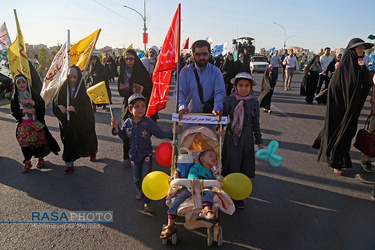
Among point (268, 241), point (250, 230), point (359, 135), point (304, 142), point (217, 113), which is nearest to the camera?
point (268, 241)

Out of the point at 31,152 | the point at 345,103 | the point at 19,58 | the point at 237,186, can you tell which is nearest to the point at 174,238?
the point at 237,186

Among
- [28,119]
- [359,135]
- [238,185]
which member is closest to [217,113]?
[238,185]

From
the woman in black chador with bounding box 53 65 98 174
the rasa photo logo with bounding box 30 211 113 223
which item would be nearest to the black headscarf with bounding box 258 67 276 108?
the woman in black chador with bounding box 53 65 98 174

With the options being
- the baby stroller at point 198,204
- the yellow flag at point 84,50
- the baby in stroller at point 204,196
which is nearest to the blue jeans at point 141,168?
the baby stroller at point 198,204

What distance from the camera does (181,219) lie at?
3385 millimetres

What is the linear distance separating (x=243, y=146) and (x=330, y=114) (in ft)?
6.98

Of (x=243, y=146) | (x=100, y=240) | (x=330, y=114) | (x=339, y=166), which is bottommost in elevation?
(x=100, y=240)

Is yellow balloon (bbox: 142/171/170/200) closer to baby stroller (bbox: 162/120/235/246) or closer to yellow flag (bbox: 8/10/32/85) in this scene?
baby stroller (bbox: 162/120/235/246)

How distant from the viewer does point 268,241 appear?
298 cm

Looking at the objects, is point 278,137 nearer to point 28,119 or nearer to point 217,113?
point 217,113

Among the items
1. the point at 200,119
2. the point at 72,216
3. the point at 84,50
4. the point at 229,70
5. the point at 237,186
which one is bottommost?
the point at 72,216

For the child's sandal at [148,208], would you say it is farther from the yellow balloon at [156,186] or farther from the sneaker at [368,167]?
the sneaker at [368,167]

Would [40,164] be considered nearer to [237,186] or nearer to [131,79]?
[131,79]

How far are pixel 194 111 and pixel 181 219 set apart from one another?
154 cm
